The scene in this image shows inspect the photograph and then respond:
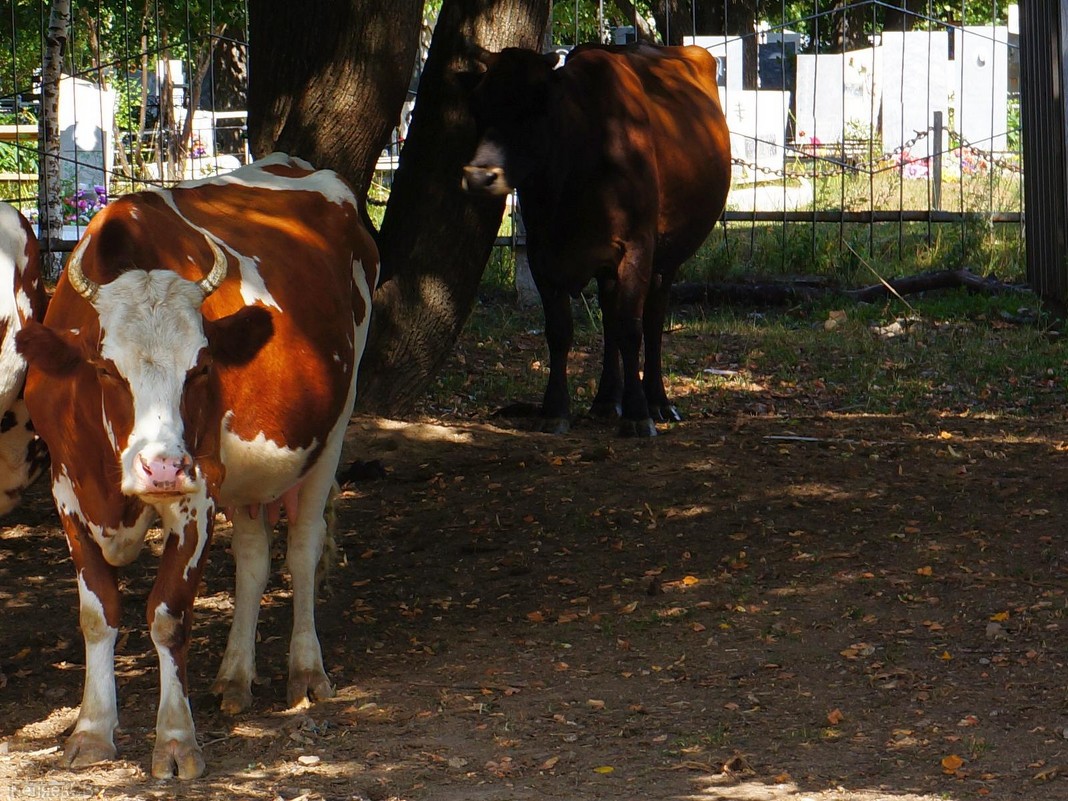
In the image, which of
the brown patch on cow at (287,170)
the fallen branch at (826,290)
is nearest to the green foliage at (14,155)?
the fallen branch at (826,290)

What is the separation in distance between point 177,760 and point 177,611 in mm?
421

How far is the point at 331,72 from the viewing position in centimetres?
752

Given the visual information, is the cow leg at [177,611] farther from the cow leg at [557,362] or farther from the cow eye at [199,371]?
the cow leg at [557,362]

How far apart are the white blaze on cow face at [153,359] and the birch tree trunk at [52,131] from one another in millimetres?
7378

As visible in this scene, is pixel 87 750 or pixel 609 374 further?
pixel 609 374

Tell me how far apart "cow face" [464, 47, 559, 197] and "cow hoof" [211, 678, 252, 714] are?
3.38 m

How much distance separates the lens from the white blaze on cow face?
390 cm

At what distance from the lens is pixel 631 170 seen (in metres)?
8.08

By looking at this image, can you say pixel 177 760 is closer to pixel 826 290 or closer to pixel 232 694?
pixel 232 694

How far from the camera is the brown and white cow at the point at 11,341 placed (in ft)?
16.8

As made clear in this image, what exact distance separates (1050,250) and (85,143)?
32.1 ft

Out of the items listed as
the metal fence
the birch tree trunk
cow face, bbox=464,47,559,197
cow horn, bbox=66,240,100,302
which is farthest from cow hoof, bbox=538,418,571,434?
the birch tree trunk

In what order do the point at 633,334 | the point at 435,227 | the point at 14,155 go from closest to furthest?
1. the point at 435,227
2. the point at 633,334
3. the point at 14,155

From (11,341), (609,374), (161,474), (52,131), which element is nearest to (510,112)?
(609,374)
